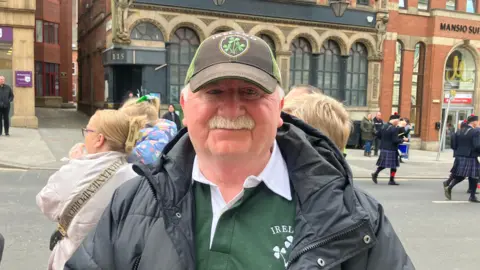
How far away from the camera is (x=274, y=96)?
5.13 ft

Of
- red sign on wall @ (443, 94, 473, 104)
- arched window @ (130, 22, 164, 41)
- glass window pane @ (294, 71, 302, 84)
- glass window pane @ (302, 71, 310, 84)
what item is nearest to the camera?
arched window @ (130, 22, 164, 41)

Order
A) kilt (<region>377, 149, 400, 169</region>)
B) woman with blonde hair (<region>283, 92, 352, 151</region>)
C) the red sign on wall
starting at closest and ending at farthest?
woman with blonde hair (<region>283, 92, 352, 151</region>), kilt (<region>377, 149, 400, 169</region>), the red sign on wall

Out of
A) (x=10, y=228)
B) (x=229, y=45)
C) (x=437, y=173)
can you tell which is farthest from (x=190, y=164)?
(x=437, y=173)

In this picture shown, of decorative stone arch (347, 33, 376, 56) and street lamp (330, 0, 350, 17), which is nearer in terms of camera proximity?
street lamp (330, 0, 350, 17)

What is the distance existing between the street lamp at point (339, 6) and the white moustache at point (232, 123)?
17.4m

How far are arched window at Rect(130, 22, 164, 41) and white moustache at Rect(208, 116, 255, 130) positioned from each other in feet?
51.0

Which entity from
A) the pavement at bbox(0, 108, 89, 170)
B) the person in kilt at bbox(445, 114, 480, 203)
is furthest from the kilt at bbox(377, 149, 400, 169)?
the pavement at bbox(0, 108, 89, 170)

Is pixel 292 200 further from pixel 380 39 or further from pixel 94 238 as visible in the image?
pixel 380 39

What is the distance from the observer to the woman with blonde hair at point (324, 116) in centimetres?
261

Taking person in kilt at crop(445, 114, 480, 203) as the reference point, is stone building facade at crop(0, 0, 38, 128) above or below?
above

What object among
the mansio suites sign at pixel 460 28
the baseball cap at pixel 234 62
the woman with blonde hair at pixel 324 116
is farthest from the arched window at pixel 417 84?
the baseball cap at pixel 234 62

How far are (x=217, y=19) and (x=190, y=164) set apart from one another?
16.3 metres

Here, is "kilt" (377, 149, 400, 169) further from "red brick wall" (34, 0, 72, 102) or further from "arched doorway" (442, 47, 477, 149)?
"red brick wall" (34, 0, 72, 102)

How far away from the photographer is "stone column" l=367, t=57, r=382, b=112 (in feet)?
67.0
